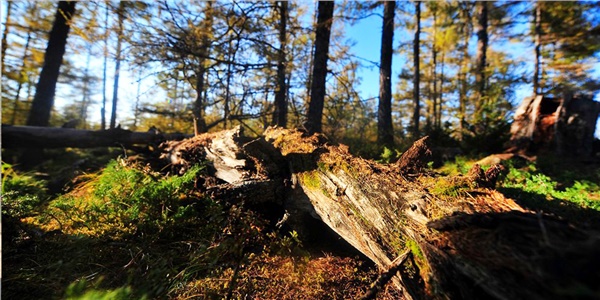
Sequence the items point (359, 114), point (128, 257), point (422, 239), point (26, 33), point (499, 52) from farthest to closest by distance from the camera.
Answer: point (499, 52)
point (26, 33)
point (359, 114)
point (128, 257)
point (422, 239)

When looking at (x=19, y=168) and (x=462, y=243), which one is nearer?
(x=462, y=243)

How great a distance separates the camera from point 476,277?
1624 mm

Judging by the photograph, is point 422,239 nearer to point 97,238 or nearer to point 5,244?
point 97,238

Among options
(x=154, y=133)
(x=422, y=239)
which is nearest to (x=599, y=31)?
(x=422, y=239)

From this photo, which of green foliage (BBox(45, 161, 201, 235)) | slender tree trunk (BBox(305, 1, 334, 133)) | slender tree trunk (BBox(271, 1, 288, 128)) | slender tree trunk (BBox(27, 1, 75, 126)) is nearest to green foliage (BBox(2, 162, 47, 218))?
green foliage (BBox(45, 161, 201, 235))

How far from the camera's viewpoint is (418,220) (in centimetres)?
240

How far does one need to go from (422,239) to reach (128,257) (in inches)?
126

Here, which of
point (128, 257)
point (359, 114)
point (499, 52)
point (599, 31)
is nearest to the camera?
point (128, 257)

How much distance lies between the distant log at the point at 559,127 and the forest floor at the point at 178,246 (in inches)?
91.0

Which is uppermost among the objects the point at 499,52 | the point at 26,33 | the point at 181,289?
the point at 499,52

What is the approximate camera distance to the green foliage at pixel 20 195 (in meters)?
3.42

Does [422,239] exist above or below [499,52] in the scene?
below

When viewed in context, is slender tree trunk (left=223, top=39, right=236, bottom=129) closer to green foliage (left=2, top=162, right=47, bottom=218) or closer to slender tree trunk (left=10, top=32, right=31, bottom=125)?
green foliage (left=2, top=162, right=47, bottom=218)

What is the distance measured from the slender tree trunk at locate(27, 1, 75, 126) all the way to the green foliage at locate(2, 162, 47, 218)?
20.3ft
